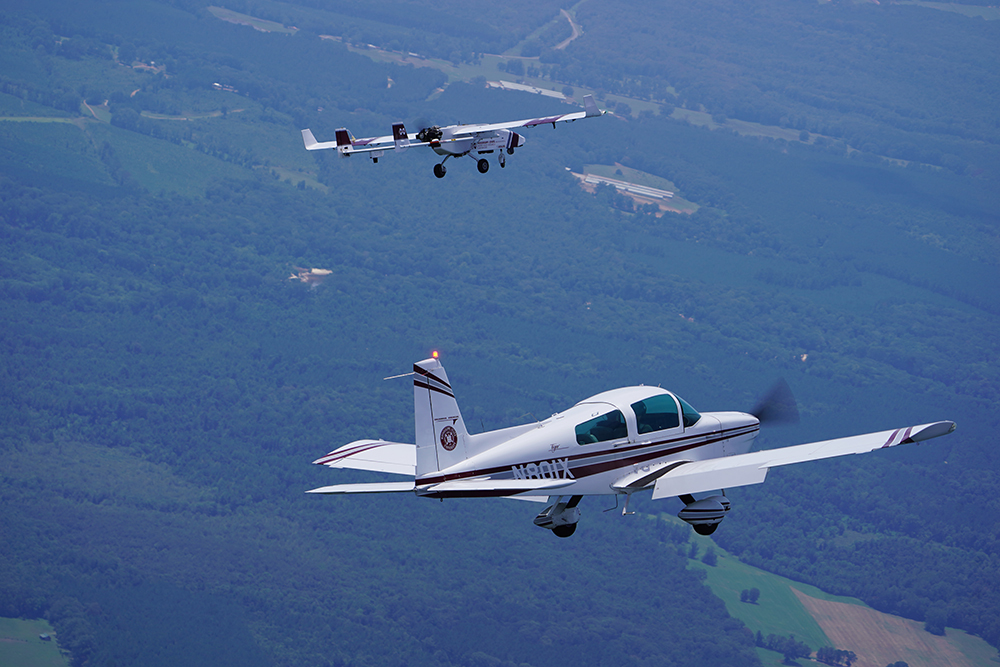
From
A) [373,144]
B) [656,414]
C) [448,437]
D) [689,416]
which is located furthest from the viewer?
[373,144]

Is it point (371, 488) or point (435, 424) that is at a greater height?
point (435, 424)

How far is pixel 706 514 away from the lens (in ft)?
135

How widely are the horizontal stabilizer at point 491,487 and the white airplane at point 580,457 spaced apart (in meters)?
0.04

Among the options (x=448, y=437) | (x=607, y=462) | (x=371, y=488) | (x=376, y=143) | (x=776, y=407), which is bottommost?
(x=776, y=407)

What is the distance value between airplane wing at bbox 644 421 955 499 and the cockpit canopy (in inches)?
63.4

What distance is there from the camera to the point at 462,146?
56.2 metres

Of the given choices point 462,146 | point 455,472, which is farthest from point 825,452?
point 462,146

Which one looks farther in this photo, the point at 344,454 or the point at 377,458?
the point at 344,454

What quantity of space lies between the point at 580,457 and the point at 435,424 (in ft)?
14.9

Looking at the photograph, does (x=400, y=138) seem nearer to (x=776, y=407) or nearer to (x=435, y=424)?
(x=435, y=424)

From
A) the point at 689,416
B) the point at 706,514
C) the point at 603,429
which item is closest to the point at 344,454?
the point at 603,429

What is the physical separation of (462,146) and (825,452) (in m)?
23.5

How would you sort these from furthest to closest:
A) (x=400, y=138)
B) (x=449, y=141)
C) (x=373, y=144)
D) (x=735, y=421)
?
(x=373, y=144), (x=449, y=141), (x=400, y=138), (x=735, y=421)

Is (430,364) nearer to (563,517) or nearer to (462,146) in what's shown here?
(563,517)
